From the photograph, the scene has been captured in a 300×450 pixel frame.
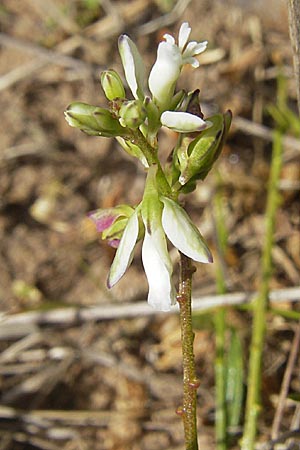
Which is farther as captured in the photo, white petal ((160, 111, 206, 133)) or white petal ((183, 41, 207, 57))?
white petal ((183, 41, 207, 57))

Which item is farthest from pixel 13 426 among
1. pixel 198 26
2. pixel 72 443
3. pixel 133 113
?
pixel 198 26

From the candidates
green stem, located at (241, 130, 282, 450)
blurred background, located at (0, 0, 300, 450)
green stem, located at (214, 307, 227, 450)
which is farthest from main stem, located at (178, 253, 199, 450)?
blurred background, located at (0, 0, 300, 450)

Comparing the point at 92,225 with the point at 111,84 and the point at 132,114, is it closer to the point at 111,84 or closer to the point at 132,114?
the point at 111,84

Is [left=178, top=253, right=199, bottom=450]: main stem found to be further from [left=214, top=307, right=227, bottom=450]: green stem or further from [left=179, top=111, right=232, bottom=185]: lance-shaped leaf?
[left=214, top=307, right=227, bottom=450]: green stem

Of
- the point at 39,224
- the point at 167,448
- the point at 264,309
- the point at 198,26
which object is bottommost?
the point at 167,448

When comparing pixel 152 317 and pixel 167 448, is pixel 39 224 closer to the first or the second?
pixel 152 317

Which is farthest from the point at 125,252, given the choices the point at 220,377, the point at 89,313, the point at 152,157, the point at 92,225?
the point at 92,225

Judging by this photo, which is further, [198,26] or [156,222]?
[198,26]
